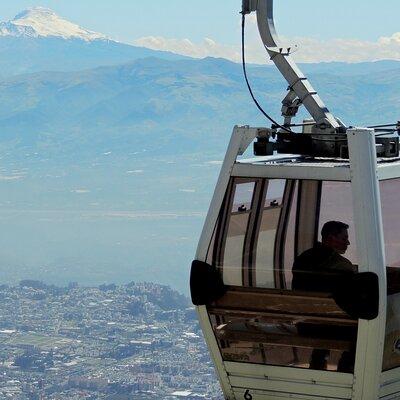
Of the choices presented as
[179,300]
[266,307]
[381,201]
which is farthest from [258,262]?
[179,300]

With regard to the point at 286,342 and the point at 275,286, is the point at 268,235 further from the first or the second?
the point at 286,342

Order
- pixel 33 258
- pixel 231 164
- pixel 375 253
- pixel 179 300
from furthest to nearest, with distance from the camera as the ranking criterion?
pixel 33 258 → pixel 179 300 → pixel 231 164 → pixel 375 253

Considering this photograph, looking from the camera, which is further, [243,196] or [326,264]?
[243,196]

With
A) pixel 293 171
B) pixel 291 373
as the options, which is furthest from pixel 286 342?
A: pixel 293 171

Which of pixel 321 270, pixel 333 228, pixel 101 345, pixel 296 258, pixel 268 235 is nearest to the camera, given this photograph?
pixel 321 270

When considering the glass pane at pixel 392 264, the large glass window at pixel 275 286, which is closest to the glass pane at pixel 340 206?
the large glass window at pixel 275 286

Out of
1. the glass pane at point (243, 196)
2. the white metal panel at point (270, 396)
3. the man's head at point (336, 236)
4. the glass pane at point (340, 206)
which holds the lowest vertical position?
the white metal panel at point (270, 396)

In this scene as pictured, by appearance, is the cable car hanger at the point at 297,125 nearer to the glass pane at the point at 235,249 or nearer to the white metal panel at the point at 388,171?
the white metal panel at the point at 388,171

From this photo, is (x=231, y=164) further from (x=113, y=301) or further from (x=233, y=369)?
(x=113, y=301)
